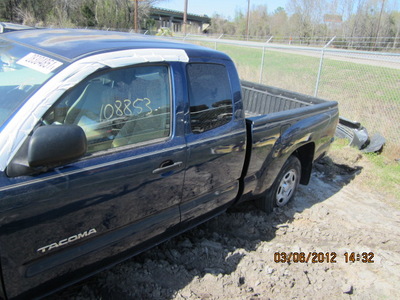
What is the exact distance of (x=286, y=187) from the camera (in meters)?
4.21

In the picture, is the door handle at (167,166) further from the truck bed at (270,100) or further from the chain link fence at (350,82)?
the chain link fence at (350,82)

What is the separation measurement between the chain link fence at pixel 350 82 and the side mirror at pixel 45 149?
6.55 meters

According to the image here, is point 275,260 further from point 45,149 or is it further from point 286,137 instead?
point 45,149

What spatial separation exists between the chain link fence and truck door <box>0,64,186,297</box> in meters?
5.81

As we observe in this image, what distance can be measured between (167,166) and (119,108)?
534mm

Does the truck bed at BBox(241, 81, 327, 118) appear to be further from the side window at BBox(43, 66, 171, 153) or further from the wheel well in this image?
the side window at BBox(43, 66, 171, 153)

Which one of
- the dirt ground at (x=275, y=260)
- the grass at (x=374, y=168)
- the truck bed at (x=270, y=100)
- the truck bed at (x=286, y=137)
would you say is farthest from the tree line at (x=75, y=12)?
the dirt ground at (x=275, y=260)

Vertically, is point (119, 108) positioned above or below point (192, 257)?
above

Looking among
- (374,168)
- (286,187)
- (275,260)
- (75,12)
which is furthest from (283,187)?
(75,12)

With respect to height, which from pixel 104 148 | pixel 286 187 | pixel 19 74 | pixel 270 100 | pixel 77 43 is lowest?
pixel 286 187

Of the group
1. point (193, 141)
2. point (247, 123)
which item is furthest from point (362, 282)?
point (193, 141)

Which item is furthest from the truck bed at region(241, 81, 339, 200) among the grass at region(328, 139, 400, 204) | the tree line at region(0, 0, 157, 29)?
the tree line at region(0, 0, 157, 29)

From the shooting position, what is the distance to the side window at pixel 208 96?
2643mm

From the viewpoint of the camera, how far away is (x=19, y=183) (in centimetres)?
170
